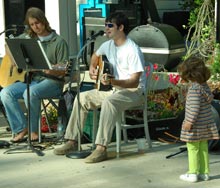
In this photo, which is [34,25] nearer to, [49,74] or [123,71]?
[49,74]

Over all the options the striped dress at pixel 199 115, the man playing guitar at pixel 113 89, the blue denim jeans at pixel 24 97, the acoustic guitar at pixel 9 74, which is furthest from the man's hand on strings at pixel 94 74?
the striped dress at pixel 199 115

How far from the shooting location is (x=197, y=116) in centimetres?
474

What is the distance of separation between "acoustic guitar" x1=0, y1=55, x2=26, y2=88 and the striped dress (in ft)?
7.79

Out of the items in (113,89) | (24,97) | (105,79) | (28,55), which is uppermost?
(28,55)

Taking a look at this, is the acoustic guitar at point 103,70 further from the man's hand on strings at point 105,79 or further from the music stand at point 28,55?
the music stand at point 28,55

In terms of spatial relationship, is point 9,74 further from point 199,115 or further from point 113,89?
point 199,115

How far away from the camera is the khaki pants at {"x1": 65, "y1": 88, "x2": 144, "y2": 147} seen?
5539 millimetres

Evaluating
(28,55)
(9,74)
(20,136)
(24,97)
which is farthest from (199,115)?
(9,74)

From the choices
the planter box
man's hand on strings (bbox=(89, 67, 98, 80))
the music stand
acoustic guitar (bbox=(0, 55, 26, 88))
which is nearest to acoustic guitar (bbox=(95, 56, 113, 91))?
man's hand on strings (bbox=(89, 67, 98, 80))

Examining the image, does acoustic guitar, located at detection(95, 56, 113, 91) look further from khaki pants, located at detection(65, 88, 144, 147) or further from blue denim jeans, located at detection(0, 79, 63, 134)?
blue denim jeans, located at detection(0, 79, 63, 134)

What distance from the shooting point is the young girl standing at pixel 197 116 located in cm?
474

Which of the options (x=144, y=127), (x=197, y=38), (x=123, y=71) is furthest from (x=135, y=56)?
(x=197, y=38)

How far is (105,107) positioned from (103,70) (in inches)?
14.1

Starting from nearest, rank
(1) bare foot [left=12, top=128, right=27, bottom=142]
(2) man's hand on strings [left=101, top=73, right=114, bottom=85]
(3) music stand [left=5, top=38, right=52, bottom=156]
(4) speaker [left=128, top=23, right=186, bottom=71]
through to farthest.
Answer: (2) man's hand on strings [left=101, top=73, right=114, bottom=85] → (3) music stand [left=5, top=38, right=52, bottom=156] → (1) bare foot [left=12, top=128, right=27, bottom=142] → (4) speaker [left=128, top=23, right=186, bottom=71]
